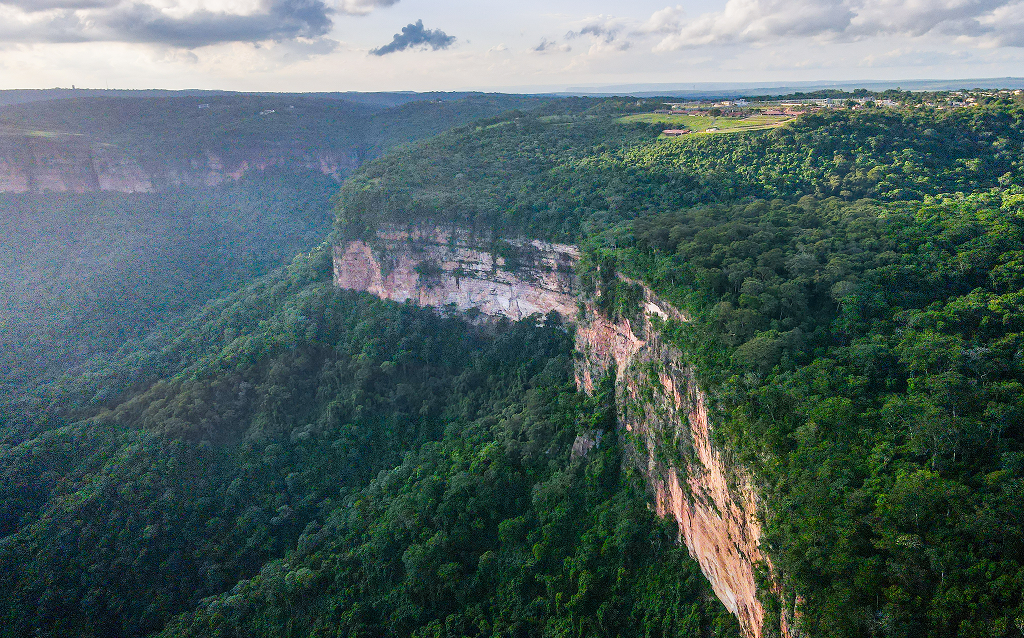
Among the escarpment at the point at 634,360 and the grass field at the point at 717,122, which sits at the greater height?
the grass field at the point at 717,122

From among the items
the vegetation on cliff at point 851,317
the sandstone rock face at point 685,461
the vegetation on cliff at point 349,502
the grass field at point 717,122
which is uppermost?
the grass field at point 717,122

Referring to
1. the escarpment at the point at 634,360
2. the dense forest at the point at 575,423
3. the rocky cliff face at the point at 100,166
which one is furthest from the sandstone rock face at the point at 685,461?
the rocky cliff face at the point at 100,166

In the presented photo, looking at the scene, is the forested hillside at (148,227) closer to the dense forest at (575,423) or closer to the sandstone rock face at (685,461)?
the dense forest at (575,423)

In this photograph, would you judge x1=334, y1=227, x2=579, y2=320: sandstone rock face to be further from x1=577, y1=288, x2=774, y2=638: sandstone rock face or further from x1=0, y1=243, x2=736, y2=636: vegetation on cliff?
x1=577, y1=288, x2=774, y2=638: sandstone rock face

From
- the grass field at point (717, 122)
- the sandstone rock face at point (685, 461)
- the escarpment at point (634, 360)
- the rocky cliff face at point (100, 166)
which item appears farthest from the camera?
the rocky cliff face at point (100, 166)

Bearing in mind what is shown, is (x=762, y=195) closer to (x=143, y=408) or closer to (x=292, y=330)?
(x=292, y=330)

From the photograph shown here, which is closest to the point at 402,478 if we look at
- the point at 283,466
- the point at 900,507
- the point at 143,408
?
the point at 283,466

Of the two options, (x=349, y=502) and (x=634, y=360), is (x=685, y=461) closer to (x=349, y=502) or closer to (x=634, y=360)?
(x=634, y=360)

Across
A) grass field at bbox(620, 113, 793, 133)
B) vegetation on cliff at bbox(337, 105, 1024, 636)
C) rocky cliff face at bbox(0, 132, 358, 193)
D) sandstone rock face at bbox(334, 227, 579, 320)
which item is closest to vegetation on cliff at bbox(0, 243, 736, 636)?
sandstone rock face at bbox(334, 227, 579, 320)
